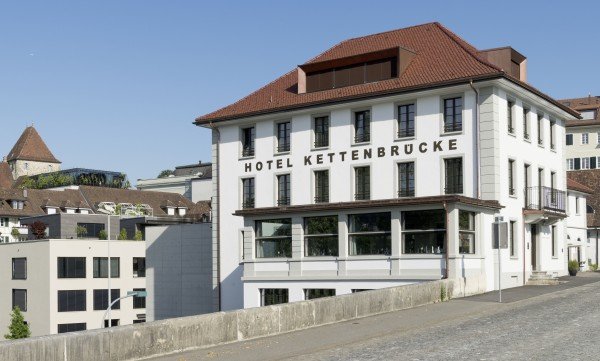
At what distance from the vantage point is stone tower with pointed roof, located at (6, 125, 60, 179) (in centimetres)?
16788

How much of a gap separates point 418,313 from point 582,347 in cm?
746

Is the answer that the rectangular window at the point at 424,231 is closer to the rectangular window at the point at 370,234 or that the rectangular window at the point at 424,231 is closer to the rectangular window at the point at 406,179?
the rectangular window at the point at 370,234

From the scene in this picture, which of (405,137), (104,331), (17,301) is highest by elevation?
(405,137)

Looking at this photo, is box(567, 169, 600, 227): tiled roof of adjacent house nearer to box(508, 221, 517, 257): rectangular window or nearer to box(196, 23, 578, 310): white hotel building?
box(196, 23, 578, 310): white hotel building

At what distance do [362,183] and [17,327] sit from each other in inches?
1486

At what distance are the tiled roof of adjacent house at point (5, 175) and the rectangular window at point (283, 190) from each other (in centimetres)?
12073

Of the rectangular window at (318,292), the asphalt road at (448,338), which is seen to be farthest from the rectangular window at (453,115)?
the asphalt road at (448,338)

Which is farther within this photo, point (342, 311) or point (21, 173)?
point (21, 173)

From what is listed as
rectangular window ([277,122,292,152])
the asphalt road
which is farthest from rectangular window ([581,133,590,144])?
the asphalt road

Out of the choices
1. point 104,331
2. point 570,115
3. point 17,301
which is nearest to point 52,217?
point 17,301

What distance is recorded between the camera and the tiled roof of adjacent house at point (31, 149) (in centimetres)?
16900

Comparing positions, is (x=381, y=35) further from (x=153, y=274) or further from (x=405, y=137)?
(x=153, y=274)

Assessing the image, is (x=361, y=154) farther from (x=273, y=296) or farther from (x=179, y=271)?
(x=179, y=271)

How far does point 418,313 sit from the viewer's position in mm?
23109
